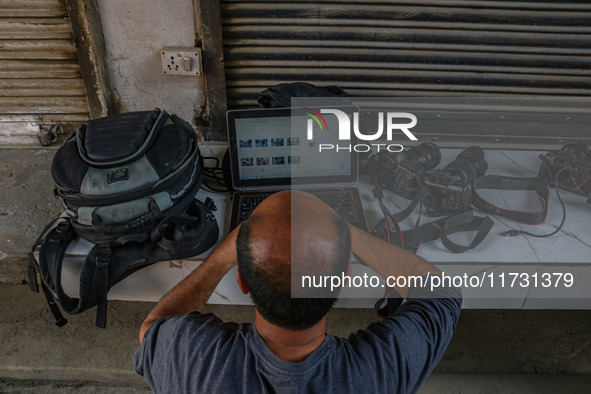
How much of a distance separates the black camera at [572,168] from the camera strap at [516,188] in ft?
0.12

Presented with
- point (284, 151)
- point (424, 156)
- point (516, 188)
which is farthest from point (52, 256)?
point (516, 188)

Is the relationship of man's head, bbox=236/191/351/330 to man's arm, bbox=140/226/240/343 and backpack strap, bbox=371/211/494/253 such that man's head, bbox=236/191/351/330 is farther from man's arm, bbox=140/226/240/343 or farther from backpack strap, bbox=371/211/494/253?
backpack strap, bbox=371/211/494/253

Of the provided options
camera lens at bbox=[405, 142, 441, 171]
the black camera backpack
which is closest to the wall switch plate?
the black camera backpack

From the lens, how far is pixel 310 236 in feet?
2.61

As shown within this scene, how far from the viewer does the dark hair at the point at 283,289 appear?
31.6 inches

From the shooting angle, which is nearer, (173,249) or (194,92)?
(173,249)

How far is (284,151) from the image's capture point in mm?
1553

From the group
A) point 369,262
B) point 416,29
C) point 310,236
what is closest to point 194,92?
point 416,29

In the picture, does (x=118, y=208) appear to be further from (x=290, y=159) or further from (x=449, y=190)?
(x=449, y=190)

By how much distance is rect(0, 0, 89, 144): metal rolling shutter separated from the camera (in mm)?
1777

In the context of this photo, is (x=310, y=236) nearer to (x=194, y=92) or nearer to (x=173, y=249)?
(x=173, y=249)

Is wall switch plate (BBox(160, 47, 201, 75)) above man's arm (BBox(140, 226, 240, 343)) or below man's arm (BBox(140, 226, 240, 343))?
above

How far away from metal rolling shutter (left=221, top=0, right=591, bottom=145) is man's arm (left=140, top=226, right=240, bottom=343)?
895mm

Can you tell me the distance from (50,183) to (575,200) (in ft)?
6.86
